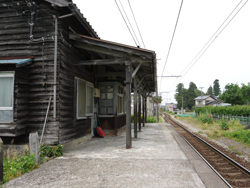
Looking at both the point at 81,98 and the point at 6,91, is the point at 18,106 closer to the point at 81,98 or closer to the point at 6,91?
the point at 6,91

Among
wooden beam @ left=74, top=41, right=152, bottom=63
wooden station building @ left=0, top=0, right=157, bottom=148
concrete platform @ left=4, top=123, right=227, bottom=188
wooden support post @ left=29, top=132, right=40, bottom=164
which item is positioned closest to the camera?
concrete platform @ left=4, top=123, right=227, bottom=188

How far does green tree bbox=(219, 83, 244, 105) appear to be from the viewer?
42612 mm

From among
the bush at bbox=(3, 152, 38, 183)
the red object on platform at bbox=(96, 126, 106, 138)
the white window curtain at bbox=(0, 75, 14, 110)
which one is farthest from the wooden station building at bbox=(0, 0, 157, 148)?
the red object on platform at bbox=(96, 126, 106, 138)

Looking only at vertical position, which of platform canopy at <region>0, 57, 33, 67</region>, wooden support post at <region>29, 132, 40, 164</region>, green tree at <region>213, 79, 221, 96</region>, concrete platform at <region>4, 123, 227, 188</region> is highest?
green tree at <region>213, 79, 221, 96</region>

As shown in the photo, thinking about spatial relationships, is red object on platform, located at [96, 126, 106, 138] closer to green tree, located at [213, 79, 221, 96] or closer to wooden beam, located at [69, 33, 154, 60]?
wooden beam, located at [69, 33, 154, 60]

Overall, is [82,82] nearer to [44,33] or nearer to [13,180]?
[44,33]

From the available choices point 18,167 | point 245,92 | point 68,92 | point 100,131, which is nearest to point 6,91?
point 68,92

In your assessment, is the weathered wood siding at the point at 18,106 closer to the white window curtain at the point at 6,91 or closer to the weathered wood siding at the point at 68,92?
the white window curtain at the point at 6,91

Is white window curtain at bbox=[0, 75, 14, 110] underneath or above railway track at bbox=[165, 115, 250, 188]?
above

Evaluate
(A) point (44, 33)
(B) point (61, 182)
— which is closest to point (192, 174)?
(B) point (61, 182)

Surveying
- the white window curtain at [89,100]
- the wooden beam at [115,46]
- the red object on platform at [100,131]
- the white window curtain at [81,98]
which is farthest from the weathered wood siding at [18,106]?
the red object on platform at [100,131]

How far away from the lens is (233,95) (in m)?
43.2

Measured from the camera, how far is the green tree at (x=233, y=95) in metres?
42.6

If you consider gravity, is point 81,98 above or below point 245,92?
below
